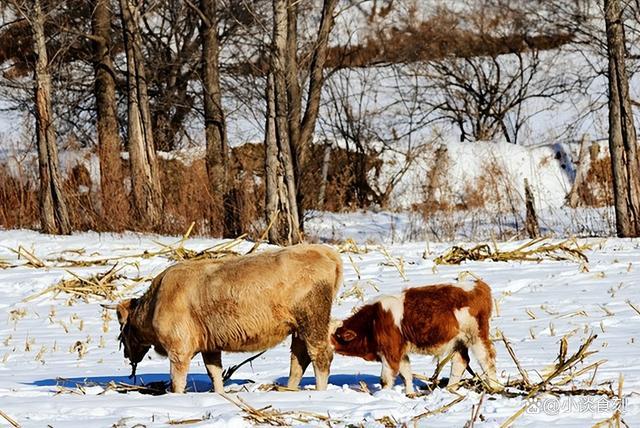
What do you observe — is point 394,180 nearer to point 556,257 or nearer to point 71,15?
point 71,15

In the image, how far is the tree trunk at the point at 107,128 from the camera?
1912cm

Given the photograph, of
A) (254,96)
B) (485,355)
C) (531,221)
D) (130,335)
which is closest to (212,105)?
(254,96)

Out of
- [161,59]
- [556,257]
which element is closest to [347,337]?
[556,257]

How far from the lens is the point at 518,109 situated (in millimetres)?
28484

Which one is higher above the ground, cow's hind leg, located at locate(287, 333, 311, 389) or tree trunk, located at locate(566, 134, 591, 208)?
tree trunk, located at locate(566, 134, 591, 208)

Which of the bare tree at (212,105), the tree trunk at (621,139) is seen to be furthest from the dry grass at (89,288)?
the tree trunk at (621,139)

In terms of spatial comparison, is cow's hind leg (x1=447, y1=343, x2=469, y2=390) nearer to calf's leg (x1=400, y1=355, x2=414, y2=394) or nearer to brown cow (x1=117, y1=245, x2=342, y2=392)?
calf's leg (x1=400, y1=355, x2=414, y2=394)

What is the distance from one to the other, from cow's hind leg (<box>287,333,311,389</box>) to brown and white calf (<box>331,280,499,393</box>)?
210mm

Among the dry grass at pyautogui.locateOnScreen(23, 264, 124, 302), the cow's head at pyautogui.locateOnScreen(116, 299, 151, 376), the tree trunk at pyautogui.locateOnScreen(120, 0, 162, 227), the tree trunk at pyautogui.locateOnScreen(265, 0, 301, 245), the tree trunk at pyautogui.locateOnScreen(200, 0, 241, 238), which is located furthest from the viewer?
the tree trunk at pyautogui.locateOnScreen(200, 0, 241, 238)

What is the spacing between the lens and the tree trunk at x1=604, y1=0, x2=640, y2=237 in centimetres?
1736

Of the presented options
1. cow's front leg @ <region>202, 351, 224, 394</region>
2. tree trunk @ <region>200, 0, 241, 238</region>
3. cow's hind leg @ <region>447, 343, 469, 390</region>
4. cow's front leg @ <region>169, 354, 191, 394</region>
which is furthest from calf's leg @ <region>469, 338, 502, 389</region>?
tree trunk @ <region>200, 0, 241, 238</region>

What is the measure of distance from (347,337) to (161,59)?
21707mm

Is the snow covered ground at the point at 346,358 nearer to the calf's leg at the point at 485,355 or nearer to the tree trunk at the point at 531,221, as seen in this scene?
the calf's leg at the point at 485,355

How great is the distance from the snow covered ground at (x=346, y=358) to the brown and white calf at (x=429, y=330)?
283 millimetres
